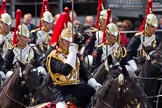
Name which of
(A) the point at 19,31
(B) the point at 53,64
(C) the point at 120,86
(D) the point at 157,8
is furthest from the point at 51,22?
(C) the point at 120,86

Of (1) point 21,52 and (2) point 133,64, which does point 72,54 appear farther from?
(1) point 21,52

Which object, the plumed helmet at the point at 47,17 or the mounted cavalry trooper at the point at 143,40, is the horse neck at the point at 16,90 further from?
the plumed helmet at the point at 47,17

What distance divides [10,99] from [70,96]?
217 centimetres

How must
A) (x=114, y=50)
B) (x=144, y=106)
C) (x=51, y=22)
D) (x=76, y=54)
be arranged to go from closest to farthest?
(x=144, y=106) < (x=76, y=54) < (x=114, y=50) < (x=51, y=22)

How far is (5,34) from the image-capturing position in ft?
49.9

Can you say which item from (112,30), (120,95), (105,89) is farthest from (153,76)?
(120,95)

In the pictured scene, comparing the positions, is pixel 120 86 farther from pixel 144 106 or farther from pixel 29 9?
pixel 29 9

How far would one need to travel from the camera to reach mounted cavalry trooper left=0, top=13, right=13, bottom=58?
14.9 meters

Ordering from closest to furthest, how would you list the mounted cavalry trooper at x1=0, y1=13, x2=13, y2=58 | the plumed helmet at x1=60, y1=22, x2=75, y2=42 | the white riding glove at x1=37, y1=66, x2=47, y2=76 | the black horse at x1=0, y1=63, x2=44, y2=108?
the plumed helmet at x1=60, y1=22, x2=75, y2=42, the black horse at x1=0, y1=63, x2=44, y2=108, the white riding glove at x1=37, y1=66, x2=47, y2=76, the mounted cavalry trooper at x1=0, y1=13, x2=13, y2=58

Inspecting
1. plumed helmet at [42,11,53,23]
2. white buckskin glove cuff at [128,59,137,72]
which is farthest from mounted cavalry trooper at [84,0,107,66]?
white buckskin glove cuff at [128,59,137,72]

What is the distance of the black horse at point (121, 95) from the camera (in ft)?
28.3

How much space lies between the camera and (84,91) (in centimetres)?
973

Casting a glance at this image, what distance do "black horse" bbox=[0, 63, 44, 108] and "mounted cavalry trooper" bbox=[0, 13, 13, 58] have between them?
3335 millimetres

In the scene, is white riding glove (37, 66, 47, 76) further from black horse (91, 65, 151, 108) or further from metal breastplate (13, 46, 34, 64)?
black horse (91, 65, 151, 108)
